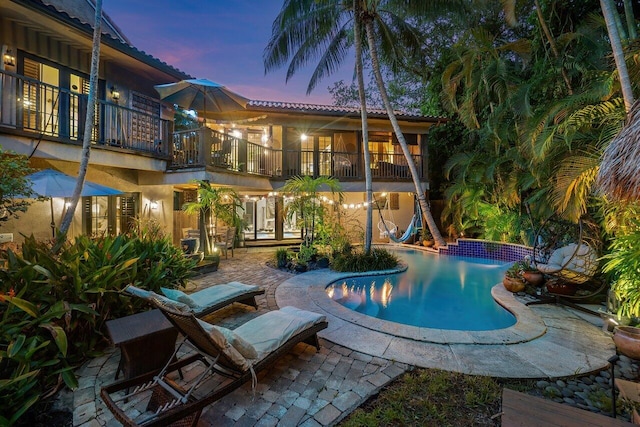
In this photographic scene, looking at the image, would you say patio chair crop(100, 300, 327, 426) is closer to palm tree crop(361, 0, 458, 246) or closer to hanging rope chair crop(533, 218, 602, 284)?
hanging rope chair crop(533, 218, 602, 284)

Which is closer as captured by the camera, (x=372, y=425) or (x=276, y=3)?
(x=372, y=425)

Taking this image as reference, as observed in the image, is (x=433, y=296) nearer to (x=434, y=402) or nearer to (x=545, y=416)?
(x=434, y=402)

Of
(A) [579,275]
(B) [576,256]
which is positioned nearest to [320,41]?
(B) [576,256]

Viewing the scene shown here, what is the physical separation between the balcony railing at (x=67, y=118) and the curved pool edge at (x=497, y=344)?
709 centimetres

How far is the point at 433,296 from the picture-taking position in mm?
7387

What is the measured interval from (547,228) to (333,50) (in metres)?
9.68

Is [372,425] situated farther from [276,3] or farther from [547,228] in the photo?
[276,3]

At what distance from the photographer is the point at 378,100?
2311cm

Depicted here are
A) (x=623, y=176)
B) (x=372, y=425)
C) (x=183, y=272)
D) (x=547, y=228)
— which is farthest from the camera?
(x=547, y=228)

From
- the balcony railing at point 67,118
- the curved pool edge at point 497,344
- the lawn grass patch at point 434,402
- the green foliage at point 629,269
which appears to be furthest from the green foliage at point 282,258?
the green foliage at point 629,269

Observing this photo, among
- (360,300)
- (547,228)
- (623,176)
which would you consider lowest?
(360,300)

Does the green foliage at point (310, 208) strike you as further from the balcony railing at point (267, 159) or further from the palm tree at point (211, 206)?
the balcony railing at point (267, 159)

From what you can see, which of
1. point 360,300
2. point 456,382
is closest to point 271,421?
point 456,382

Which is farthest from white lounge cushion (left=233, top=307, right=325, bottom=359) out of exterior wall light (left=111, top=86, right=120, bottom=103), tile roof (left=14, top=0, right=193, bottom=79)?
exterior wall light (left=111, top=86, right=120, bottom=103)
